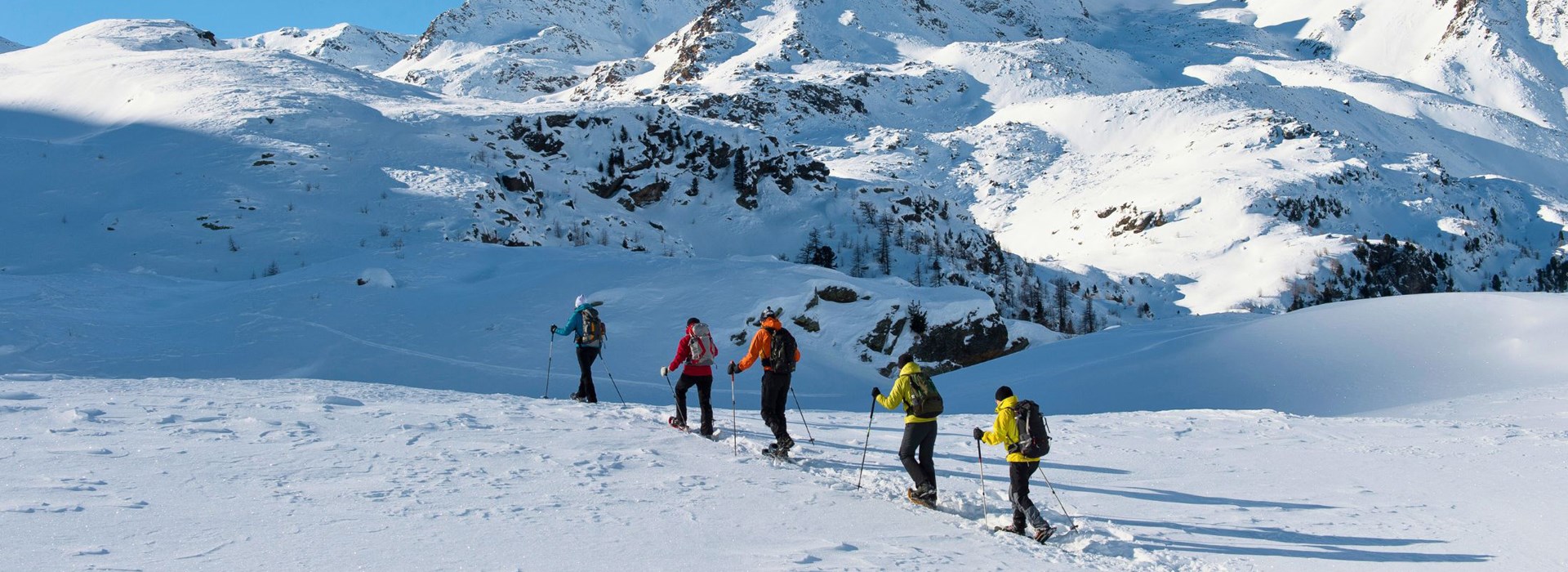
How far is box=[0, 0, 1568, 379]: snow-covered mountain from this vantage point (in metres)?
29.7

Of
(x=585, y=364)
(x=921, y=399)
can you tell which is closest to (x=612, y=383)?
(x=585, y=364)

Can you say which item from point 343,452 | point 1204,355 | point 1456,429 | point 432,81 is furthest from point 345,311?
point 432,81

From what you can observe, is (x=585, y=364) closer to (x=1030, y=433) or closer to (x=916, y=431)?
(x=916, y=431)

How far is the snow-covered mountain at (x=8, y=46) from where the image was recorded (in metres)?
72.6

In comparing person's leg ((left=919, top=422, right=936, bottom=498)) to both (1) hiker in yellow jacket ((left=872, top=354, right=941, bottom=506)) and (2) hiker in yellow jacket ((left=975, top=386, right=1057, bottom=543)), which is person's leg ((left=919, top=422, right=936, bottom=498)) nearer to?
(1) hiker in yellow jacket ((left=872, top=354, right=941, bottom=506))

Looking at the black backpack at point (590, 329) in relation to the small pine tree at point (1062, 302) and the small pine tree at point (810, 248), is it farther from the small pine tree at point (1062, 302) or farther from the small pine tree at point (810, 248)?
the small pine tree at point (1062, 302)

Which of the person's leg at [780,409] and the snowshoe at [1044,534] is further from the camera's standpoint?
the person's leg at [780,409]

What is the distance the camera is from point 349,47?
186 m

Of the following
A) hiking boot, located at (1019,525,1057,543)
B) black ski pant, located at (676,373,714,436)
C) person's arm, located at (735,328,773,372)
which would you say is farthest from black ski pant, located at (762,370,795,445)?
hiking boot, located at (1019,525,1057,543)

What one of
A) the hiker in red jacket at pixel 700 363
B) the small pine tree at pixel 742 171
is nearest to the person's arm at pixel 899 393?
the hiker in red jacket at pixel 700 363

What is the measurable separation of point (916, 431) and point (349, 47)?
207941 mm

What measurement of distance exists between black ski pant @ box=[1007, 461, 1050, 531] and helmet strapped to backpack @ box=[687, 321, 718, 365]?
3987mm

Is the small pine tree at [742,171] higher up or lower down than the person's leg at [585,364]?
higher up

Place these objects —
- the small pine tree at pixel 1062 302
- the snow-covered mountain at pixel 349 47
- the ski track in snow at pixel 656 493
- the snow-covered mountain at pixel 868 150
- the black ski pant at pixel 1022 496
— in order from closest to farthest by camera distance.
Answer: the ski track in snow at pixel 656 493
the black ski pant at pixel 1022 496
the snow-covered mountain at pixel 868 150
the small pine tree at pixel 1062 302
the snow-covered mountain at pixel 349 47
